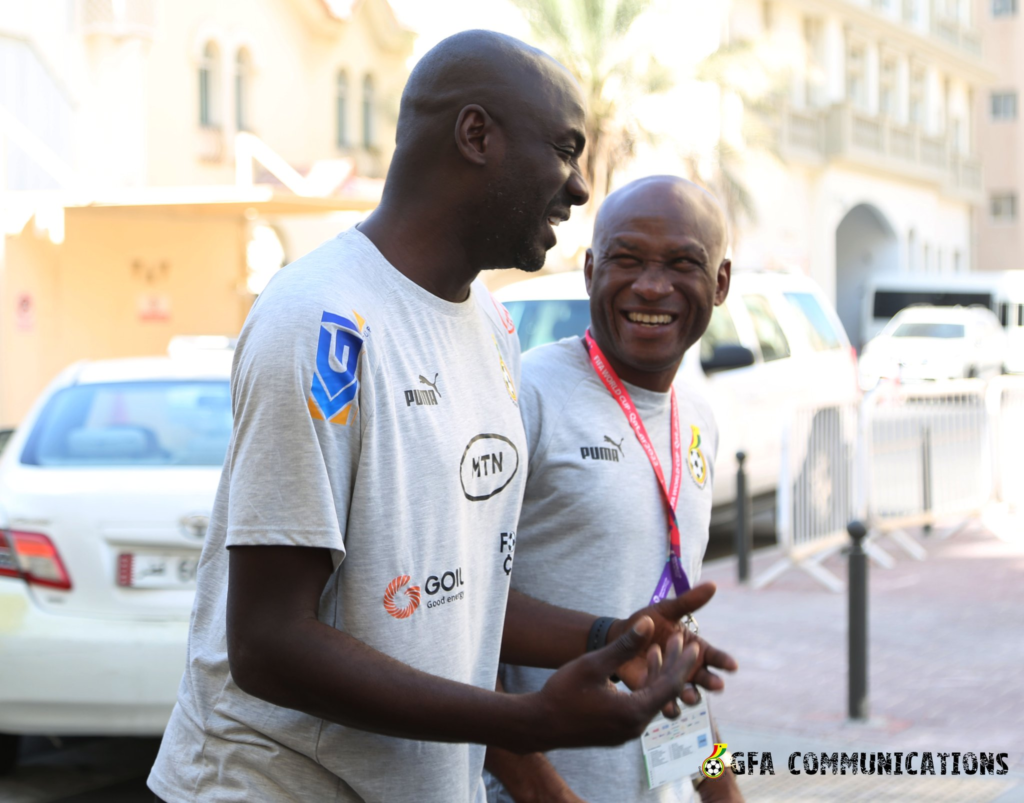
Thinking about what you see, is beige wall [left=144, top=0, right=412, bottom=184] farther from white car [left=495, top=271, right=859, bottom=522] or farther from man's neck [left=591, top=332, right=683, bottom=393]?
man's neck [left=591, top=332, right=683, bottom=393]

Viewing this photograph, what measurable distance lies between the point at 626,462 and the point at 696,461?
0.21 m

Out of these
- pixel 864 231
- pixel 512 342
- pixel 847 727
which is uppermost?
pixel 864 231

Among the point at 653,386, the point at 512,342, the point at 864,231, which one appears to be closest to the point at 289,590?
the point at 512,342

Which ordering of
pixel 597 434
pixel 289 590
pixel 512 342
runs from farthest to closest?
pixel 597 434 → pixel 512 342 → pixel 289 590

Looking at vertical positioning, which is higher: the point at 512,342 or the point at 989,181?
the point at 989,181

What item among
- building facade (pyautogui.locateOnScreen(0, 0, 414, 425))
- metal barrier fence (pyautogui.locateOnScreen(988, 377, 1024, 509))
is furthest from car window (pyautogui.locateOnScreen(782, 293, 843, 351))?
building facade (pyautogui.locateOnScreen(0, 0, 414, 425))

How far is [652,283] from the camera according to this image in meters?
2.70

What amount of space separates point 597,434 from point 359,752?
938 millimetres

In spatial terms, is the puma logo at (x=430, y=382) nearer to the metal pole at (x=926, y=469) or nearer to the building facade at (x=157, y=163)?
the metal pole at (x=926, y=469)

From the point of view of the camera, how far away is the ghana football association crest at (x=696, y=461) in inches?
107

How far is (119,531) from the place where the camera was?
17.0ft

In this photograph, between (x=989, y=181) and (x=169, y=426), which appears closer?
(x=169, y=426)

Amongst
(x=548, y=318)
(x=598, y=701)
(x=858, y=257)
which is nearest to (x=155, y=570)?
(x=548, y=318)

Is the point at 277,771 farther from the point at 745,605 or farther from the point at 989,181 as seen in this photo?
the point at 989,181
